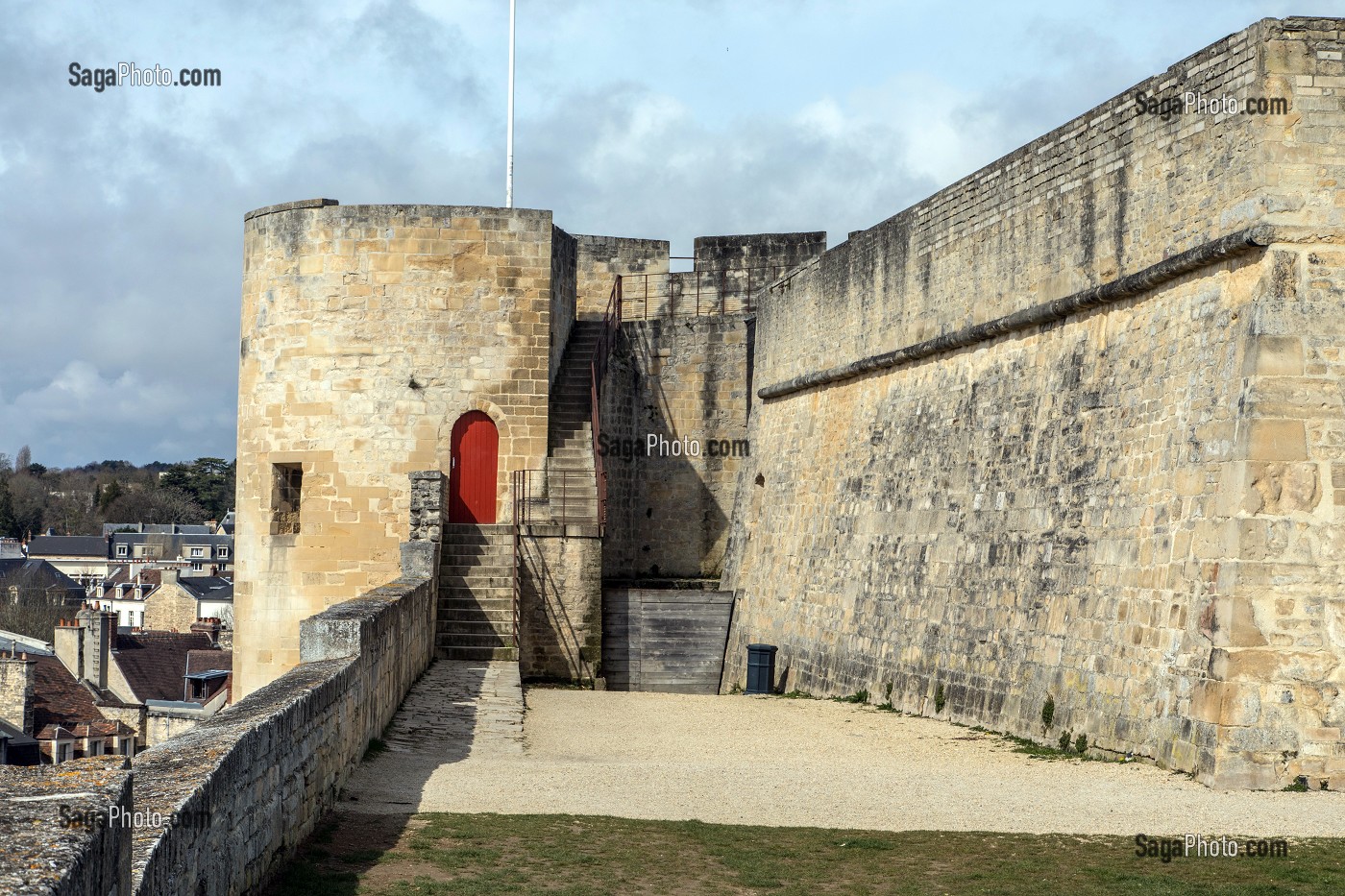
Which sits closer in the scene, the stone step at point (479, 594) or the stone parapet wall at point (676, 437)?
the stone step at point (479, 594)

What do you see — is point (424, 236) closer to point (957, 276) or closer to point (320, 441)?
point (320, 441)

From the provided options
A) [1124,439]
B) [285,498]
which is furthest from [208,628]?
[1124,439]

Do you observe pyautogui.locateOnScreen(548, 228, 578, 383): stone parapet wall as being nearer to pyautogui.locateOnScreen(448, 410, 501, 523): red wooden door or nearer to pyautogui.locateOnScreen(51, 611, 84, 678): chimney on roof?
pyautogui.locateOnScreen(448, 410, 501, 523): red wooden door

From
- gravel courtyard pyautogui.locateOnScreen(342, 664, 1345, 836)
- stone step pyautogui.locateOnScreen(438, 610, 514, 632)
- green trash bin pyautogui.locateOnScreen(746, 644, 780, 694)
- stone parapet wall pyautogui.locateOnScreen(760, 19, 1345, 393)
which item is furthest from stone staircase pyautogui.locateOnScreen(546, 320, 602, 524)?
gravel courtyard pyautogui.locateOnScreen(342, 664, 1345, 836)

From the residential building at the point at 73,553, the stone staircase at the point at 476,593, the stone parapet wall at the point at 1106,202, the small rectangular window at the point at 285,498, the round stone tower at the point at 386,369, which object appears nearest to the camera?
→ the stone parapet wall at the point at 1106,202

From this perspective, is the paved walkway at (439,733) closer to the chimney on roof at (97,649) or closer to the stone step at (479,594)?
the stone step at (479,594)

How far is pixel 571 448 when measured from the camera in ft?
65.3

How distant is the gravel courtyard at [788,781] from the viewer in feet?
28.1

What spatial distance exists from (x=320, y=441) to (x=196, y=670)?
30245 mm

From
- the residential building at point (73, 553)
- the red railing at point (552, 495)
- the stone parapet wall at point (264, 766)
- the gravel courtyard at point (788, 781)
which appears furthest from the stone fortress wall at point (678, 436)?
the residential building at point (73, 553)

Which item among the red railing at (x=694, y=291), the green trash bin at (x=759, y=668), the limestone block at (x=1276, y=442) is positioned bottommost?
the green trash bin at (x=759, y=668)

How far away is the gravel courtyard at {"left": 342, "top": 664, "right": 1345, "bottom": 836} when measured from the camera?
8.58m

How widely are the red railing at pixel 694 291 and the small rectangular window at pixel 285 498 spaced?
6.47m

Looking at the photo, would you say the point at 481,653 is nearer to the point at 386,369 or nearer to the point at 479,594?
the point at 479,594
